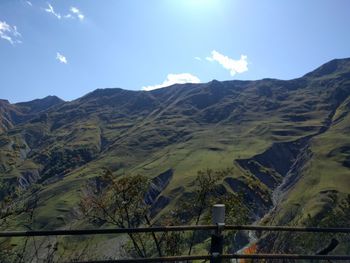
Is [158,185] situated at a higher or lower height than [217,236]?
lower

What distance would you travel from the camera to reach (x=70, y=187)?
171750 millimetres

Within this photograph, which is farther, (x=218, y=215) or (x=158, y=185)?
(x=158, y=185)

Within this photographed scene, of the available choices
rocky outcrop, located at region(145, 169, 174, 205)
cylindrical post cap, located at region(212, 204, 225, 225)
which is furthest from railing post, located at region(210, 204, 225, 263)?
rocky outcrop, located at region(145, 169, 174, 205)

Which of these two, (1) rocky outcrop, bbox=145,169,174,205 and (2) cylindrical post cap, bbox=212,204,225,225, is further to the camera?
(1) rocky outcrop, bbox=145,169,174,205

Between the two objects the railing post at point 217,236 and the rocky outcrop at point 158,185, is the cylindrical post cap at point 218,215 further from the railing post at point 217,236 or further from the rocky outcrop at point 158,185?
the rocky outcrop at point 158,185

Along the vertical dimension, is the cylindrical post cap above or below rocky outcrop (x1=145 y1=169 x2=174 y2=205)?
above

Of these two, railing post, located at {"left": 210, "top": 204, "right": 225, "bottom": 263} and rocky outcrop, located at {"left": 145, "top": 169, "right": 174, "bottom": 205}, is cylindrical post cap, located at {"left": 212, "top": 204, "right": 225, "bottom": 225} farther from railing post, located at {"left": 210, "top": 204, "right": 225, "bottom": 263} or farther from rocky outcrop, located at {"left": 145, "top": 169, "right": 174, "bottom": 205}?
rocky outcrop, located at {"left": 145, "top": 169, "right": 174, "bottom": 205}

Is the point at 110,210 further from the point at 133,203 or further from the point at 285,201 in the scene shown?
the point at 285,201

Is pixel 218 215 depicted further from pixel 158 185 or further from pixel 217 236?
pixel 158 185

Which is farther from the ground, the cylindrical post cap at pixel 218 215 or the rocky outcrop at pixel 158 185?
the cylindrical post cap at pixel 218 215

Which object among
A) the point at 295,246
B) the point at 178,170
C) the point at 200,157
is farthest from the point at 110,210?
the point at 200,157

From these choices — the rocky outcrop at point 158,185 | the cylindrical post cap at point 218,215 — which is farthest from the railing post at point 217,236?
the rocky outcrop at point 158,185

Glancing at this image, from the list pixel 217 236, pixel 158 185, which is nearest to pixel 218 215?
pixel 217 236

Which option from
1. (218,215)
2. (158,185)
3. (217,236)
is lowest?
(158,185)
